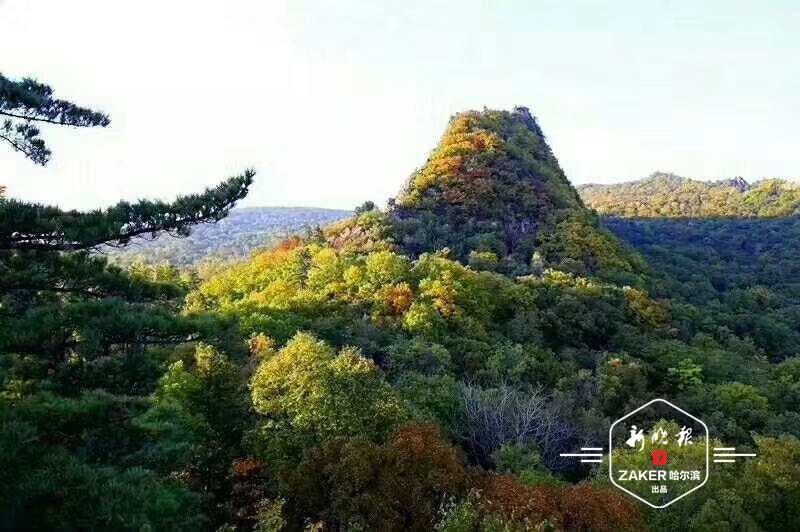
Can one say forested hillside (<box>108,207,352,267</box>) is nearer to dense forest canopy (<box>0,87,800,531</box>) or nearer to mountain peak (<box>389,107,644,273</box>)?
mountain peak (<box>389,107,644,273</box>)

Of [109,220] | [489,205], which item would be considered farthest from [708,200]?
[109,220]

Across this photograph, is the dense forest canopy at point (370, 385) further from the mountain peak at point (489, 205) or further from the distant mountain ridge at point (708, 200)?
the distant mountain ridge at point (708, 200)

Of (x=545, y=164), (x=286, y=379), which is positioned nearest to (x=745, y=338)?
(x=545, y=164)

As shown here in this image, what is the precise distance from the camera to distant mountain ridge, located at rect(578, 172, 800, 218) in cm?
9225

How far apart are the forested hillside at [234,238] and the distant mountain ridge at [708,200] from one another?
4803 centimetres

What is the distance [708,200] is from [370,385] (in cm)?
10187

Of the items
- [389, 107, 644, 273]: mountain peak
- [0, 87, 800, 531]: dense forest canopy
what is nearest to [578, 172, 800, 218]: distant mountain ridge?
[389, 107, 644, 273]: mountain peak

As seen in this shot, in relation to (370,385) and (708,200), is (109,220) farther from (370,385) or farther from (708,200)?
(708,200)

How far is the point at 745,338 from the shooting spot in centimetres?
3962

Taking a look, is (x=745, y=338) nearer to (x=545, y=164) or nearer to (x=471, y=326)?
(x=471, y=326)

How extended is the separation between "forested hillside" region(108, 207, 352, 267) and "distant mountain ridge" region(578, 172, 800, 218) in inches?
1891

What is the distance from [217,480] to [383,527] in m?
5.45

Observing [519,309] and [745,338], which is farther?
[745,338]

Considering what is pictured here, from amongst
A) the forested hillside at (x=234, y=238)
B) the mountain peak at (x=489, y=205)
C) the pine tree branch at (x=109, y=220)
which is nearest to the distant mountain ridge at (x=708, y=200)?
the mountain peak at (x=489, y=205)
